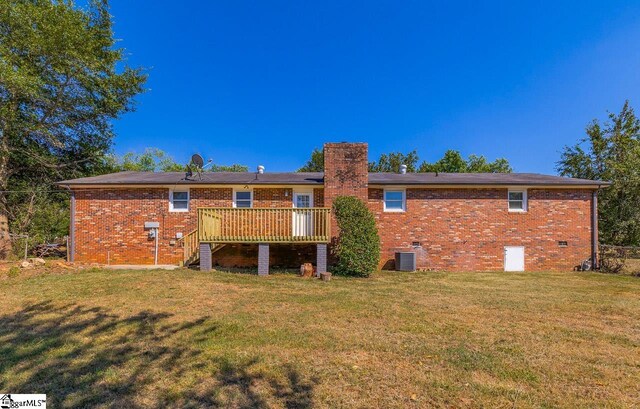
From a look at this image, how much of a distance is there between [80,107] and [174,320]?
16264mm

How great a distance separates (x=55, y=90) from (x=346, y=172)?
50.1 ft

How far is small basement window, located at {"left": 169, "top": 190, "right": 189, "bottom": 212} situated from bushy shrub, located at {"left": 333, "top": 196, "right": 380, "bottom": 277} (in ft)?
20.6

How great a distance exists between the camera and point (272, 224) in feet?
33.8

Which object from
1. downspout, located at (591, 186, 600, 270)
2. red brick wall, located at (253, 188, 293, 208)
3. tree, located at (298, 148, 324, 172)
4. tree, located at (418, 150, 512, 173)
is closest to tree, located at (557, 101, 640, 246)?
downspout, located at (591, 186, 600, 270)

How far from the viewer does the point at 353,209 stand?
397 inches

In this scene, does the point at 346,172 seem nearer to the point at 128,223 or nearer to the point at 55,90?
the point at 128,223

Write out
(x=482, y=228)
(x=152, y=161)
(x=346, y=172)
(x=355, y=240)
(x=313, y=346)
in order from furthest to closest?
1. (x=152, y=161)
2. (x=482, y=228)
3. (x=346, y=172)
4. (x=355, y=240)
5. (x=313, y=346)

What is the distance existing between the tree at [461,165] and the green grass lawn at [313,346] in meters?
27.8

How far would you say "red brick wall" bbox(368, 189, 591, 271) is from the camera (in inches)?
461

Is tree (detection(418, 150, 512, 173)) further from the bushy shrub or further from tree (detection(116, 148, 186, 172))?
tree (detection(116, 148, 186, 172))

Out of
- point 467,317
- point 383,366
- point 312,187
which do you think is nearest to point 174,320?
point 383,366

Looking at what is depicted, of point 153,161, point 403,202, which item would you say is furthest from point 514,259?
point 153,161

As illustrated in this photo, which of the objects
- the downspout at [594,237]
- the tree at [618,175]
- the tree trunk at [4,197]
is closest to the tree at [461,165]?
the tree at [618,175]

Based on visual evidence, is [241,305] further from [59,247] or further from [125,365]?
[59,247]
